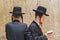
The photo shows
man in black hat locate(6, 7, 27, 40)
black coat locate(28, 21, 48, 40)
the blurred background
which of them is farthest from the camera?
the blurred background

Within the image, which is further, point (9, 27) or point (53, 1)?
point (53, 1)

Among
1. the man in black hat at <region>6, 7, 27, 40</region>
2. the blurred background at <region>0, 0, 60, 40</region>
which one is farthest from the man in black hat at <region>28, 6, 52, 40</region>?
the blurred background at <region>0, 0, 60, 40</region>

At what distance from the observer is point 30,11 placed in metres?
7.80

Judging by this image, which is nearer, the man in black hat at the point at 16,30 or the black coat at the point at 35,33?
the black coat at the point at 35,33

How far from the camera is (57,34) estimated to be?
7941mm

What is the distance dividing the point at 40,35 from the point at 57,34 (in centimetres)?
253

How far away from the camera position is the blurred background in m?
7.71

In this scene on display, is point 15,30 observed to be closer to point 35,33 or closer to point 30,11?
point 35,33

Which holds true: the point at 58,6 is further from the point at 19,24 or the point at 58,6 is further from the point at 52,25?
the point at 19,24

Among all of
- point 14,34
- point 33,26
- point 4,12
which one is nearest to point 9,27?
point 14,34

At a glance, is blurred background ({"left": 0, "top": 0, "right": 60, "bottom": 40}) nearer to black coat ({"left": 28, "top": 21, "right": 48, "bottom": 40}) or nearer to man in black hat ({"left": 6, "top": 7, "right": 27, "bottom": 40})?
man in black hat ({"left": 6, "top": 7, "right": 27, "bottom": 40})

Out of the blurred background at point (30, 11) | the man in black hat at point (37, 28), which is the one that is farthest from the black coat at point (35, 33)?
the blurred background at point (30, 11)

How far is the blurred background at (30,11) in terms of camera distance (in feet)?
25.3

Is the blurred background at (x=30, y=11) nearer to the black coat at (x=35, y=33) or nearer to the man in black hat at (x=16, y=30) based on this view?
the man in black hat at (x=16, y=30)
